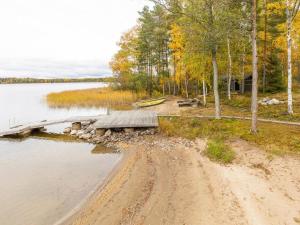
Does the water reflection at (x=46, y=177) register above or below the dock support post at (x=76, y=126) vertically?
below

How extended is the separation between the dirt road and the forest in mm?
4436

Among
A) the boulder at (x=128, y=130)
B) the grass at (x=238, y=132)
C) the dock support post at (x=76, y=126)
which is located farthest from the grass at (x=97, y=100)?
the grass at (x=238, y=132)

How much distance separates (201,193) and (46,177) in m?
6.98

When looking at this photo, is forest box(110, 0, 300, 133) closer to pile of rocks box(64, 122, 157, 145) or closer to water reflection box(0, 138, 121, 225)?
pile of rocks box(64, 122, 157, 145)

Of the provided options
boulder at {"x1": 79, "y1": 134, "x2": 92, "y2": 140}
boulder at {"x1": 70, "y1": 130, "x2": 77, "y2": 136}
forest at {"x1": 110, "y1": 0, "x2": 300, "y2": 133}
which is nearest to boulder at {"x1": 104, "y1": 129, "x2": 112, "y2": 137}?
boulder at {"x1": 79, "y1": 134, "x2": 92, "y2": 140}

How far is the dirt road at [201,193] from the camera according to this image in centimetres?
646

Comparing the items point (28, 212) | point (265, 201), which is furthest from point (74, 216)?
point (265, 201)

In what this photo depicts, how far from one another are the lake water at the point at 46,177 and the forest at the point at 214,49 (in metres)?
8.85

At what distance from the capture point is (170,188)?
27.4ft

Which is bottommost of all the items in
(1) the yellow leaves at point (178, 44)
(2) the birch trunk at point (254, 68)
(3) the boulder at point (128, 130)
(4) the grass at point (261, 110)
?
(3) the boulder at point (128, 130)

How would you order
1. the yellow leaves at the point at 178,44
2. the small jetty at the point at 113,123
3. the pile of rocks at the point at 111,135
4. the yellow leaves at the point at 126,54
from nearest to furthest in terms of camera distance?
1. the pile of rocks at the point at 111,135
2. the small jetty at the point at 113,123
3. the yellow leaves at the point at 178,44
4. the yellow leaves at the point at 126,54

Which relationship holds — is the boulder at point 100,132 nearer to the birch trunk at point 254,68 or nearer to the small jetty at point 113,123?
the small jetty at point 113,123

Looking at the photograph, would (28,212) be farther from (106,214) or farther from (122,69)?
(122,69)

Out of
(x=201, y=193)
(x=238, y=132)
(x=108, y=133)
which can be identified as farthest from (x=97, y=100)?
(x=201, y=193)
